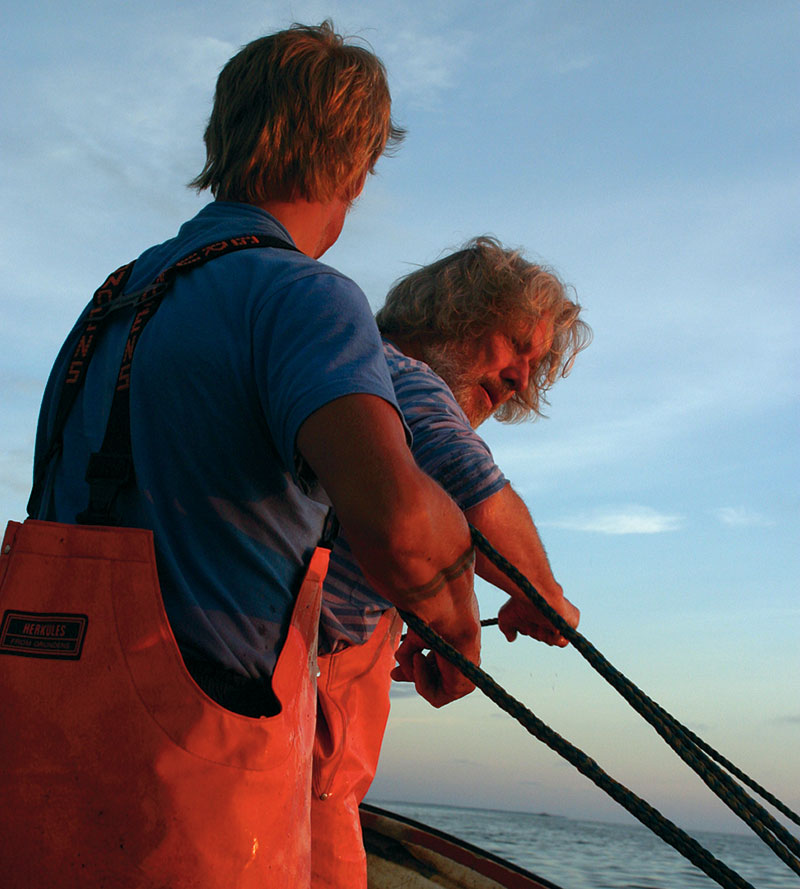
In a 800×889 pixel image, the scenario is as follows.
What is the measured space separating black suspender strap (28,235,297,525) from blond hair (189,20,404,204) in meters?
0.27

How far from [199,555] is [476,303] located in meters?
2.09

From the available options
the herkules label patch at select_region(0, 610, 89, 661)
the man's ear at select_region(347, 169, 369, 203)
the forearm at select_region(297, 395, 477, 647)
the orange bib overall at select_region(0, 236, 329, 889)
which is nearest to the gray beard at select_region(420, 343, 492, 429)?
the man's ear at select_region(347, 169, 369, 203)

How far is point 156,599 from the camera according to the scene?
1367 mm

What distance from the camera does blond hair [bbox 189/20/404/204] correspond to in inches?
74.0

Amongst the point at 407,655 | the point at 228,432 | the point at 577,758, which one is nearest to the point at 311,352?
the point at 228,432

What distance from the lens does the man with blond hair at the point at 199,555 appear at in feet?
4.26

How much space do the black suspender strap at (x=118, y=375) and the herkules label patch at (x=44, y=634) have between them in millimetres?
165

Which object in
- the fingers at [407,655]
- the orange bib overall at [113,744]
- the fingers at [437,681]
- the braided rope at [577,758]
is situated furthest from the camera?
the fingers at [407,655]

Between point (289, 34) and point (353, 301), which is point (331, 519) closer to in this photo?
point (353, 301)

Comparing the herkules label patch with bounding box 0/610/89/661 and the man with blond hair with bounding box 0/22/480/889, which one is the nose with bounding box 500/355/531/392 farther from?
the herkules label patch with bounding box 0/610/89/661

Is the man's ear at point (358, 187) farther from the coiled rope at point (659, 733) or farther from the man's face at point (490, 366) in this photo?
the man's face at point (490, 366)

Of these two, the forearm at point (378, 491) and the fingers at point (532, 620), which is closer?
the forearm at point (378, 491)

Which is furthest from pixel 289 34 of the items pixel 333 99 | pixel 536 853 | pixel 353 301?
pixel 536 853

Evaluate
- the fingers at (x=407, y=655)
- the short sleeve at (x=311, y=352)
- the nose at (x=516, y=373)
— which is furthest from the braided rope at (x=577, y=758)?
the nose at (x=516, y=373)
